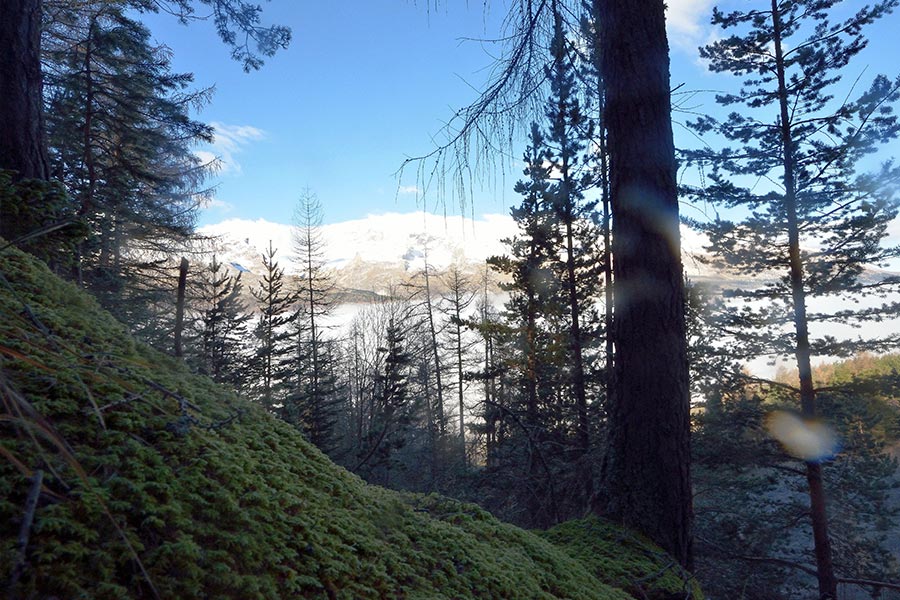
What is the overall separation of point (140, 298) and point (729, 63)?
16.6 meters

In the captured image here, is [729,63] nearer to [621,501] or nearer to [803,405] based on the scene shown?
[803,405]

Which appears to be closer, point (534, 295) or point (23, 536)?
point (23, 536)

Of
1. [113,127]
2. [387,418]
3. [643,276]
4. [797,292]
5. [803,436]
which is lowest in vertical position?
[803,436]

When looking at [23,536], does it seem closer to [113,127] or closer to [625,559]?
[625,559]

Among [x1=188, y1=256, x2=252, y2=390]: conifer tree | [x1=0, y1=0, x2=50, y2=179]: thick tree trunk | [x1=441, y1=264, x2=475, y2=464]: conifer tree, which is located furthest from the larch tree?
[x1=441, y1=264, x2=475, y2=464]: conifer tree

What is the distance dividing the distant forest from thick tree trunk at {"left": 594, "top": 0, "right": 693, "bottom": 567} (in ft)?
0.05

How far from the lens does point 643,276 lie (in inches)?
136

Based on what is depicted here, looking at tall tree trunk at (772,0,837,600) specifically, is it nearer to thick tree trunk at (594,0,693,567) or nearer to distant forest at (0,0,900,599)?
distant forest at (0,0,900,599)

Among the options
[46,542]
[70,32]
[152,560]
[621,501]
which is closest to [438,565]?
[152,560]

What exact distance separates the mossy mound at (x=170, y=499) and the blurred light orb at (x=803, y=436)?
1115 centimetres

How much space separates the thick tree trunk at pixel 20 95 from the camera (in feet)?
13.9

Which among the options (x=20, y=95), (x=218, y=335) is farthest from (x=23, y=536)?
(x=218, y=335)

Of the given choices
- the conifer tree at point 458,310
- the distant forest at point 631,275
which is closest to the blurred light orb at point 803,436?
the distant forest at point 631,275

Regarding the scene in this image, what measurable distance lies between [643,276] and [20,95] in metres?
5.52
